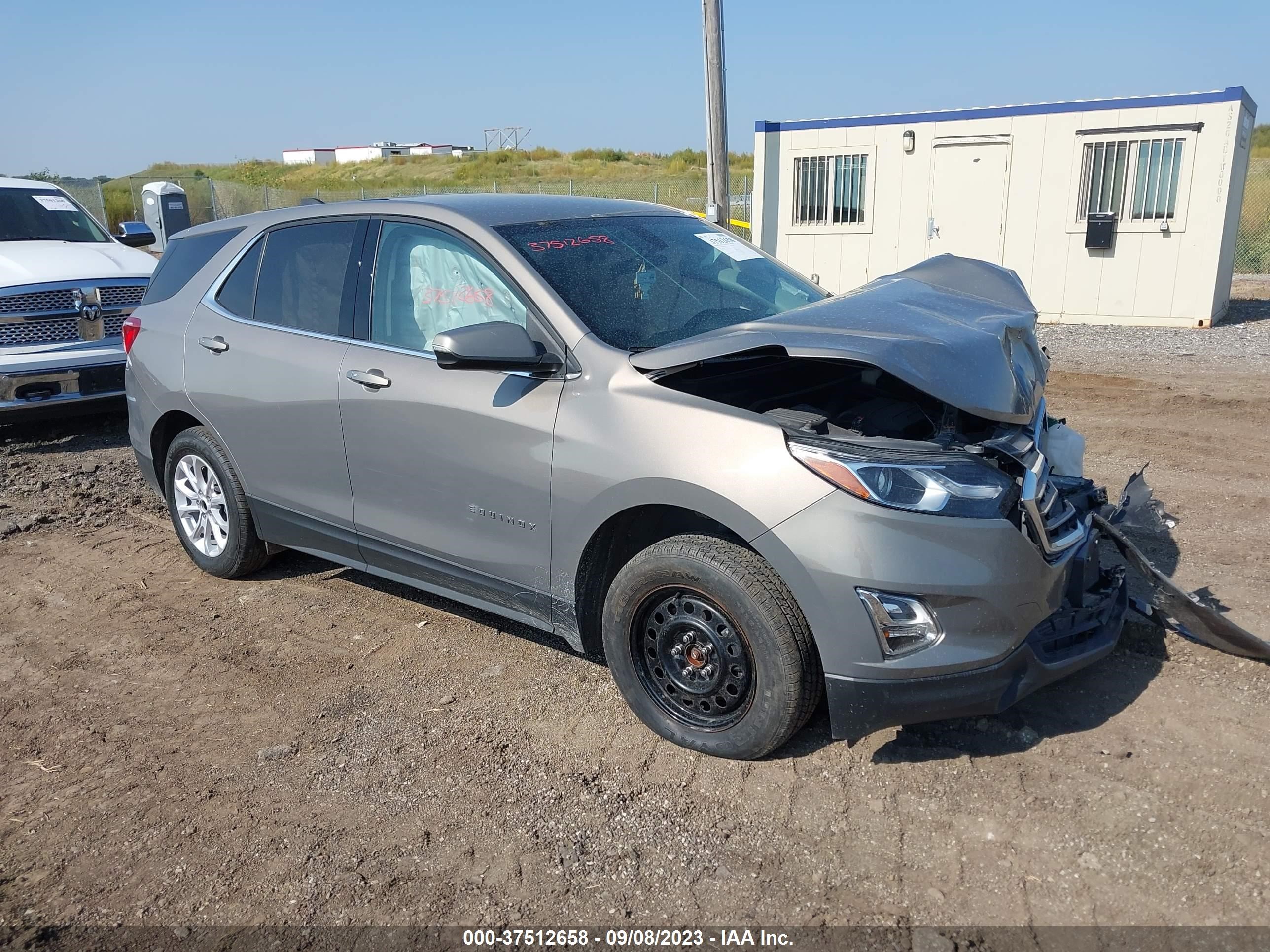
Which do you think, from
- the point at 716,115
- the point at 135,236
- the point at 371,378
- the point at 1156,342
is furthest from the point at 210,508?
the point at 1156,342

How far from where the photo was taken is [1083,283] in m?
14.5

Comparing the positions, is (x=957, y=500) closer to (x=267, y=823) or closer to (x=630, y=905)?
(x=630, y=905)

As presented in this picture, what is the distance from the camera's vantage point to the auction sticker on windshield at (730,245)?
14.9 ft

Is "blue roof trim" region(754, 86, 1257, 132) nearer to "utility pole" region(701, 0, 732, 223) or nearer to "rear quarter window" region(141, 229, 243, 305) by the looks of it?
"utility pole" region(701, 0, 732, 223)

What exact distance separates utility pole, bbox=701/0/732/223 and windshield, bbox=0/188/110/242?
631 centimetres

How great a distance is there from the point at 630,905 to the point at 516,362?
1.79 metres

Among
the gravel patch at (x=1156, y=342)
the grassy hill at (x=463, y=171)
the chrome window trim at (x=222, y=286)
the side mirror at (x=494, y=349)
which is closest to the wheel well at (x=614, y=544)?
the side mirror at (x=494, y=349)

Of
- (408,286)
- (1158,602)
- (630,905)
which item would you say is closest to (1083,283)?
(1158,602)

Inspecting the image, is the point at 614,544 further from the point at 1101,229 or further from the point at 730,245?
the point at 1101,229

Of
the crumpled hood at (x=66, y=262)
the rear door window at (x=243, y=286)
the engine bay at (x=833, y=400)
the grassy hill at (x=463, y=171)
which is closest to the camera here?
the engine bay at (x=833, y=400)

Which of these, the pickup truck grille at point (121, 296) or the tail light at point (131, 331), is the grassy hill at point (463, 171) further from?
the tail light at point (131, 331)

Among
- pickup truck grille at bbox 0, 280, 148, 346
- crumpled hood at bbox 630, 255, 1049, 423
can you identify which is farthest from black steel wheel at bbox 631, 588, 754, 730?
pickup truck grille at bbox 0, 280, 148, 346

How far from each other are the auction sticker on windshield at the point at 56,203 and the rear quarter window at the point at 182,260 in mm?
4764

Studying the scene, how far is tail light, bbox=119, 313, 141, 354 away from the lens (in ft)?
17.5
